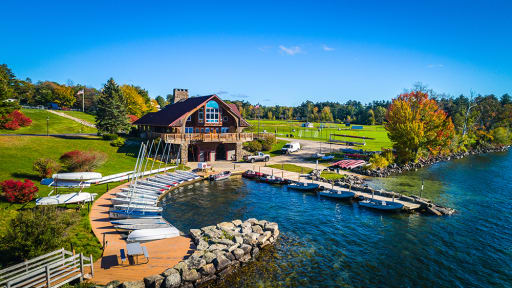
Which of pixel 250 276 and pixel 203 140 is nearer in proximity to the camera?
pixel 250 276

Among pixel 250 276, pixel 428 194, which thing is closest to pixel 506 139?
pixel 428 194

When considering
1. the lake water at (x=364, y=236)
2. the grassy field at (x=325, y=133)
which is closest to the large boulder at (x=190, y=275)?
the lake water at (x=364, y=236)

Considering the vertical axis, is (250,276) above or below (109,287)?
below

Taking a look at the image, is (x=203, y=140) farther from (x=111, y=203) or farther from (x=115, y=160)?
(x=111, y=203)

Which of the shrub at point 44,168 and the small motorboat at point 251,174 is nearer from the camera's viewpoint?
the shrub at point 44,168

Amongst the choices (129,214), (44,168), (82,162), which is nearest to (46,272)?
(129,214)

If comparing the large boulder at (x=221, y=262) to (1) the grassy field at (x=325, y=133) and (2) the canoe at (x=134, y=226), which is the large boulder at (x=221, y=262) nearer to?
(2) the canoe at (x=134, y=226)

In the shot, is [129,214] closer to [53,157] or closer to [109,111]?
[53,157]

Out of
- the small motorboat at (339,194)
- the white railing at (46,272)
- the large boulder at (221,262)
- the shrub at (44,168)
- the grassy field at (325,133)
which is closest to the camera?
the white railing at (46,272)
